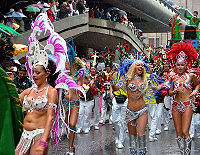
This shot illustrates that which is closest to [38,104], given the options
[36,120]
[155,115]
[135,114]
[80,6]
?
[36,120]

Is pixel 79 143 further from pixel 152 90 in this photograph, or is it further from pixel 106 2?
pixel 106 2

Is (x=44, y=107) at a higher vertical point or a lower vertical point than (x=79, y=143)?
higher

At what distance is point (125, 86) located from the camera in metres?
8.90

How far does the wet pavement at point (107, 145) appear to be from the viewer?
391 inches

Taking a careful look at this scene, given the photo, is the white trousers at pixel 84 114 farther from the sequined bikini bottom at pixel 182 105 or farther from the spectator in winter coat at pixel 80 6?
the spectator in winter coat at pixel 80 6

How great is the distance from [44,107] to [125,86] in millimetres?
3094

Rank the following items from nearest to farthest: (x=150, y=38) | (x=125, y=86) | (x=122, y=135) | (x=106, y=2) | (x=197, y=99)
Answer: (x=125, y=86) → (x=122, y=135) → (x=197, y=99) → (x=106, y=2) → (x=150, y=38)

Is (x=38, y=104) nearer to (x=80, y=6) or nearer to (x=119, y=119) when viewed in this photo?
(x=119, y=119)

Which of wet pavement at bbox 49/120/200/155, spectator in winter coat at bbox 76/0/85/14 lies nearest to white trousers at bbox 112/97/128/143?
wet pavement at bbox 49/120/200/155

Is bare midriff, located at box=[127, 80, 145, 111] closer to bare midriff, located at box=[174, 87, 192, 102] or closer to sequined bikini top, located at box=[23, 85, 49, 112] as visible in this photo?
bare midriff, located at box=[174, 87, 192, 102]

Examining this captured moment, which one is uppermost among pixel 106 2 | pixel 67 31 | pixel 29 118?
pixel 106 2

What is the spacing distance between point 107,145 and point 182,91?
10.0 feet

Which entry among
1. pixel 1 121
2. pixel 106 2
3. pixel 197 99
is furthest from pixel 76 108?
pixel 106 2

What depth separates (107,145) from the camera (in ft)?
36.2
